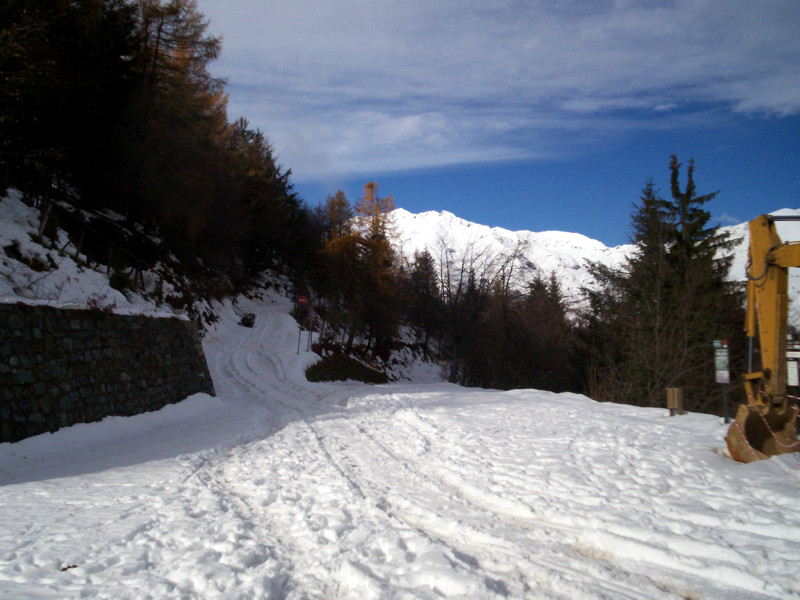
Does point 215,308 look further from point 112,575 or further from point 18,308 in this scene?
point 112,575

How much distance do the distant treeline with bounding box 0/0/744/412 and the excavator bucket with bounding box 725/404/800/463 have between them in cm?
1191

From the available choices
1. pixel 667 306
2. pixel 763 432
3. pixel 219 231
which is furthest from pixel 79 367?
pixel 219 231

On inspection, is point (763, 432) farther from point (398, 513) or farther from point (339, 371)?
point (339, 371)

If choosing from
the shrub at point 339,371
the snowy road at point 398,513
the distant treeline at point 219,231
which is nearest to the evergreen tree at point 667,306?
the distant treeline at point 219,231

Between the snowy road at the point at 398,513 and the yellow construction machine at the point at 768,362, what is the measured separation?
0.42 m

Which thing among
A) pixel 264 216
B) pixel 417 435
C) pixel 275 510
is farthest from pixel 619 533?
pixel 264 216

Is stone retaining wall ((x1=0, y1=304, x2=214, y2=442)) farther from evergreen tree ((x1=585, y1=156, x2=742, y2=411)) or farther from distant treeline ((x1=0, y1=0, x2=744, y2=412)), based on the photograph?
evergreen tree ((x1=585, y1=156, x2=742, y2=411))

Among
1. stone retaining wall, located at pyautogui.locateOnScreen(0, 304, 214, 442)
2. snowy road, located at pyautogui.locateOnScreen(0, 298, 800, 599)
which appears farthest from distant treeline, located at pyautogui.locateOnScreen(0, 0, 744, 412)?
snowy road, located at pyautogui.locateOnScreen(0, 298, 800, 599)

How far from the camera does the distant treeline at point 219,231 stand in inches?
618

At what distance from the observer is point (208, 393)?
14078 millimetres

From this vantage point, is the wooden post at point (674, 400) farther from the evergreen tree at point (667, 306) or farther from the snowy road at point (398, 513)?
the evergreen tree at point (667, 306)

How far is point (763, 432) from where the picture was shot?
708 centimetres

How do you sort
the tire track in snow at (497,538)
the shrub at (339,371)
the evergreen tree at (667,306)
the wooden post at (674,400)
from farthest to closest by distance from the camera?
the shrub at (339,371), the evergreen tree at (667,306), the wooden post at (674,400), the tire track in snow at (497,538)

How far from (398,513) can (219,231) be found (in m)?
27.6
